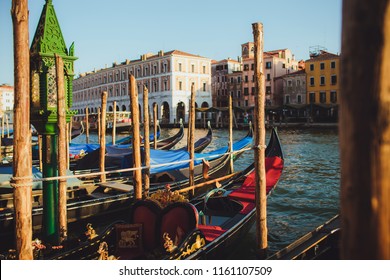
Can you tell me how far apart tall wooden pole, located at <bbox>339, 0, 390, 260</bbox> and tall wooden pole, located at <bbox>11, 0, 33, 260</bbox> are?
1815 millimetres

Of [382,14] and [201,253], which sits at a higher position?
[382,14]

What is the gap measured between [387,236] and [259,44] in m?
2.42

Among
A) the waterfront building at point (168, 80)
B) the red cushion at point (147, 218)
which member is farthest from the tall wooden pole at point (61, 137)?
the waterfront building at point (168, 80)

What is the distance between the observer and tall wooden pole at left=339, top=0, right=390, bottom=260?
1008mm

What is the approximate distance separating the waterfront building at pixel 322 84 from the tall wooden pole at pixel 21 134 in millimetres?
25429

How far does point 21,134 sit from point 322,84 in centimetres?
2799

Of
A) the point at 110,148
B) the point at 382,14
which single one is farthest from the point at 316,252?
the point at 110,148

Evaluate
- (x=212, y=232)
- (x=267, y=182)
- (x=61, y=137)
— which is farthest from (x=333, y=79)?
(x=61, y=137)

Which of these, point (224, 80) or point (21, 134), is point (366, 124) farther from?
point (224, 80)

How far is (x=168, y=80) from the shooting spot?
104 feet

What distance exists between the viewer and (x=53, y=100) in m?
3.70

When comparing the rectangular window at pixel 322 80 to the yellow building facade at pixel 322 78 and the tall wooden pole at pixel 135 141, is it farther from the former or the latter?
the tall wooden pole at pixel 135 141

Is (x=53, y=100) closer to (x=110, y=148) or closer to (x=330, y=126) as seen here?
(x=110, y=148)
